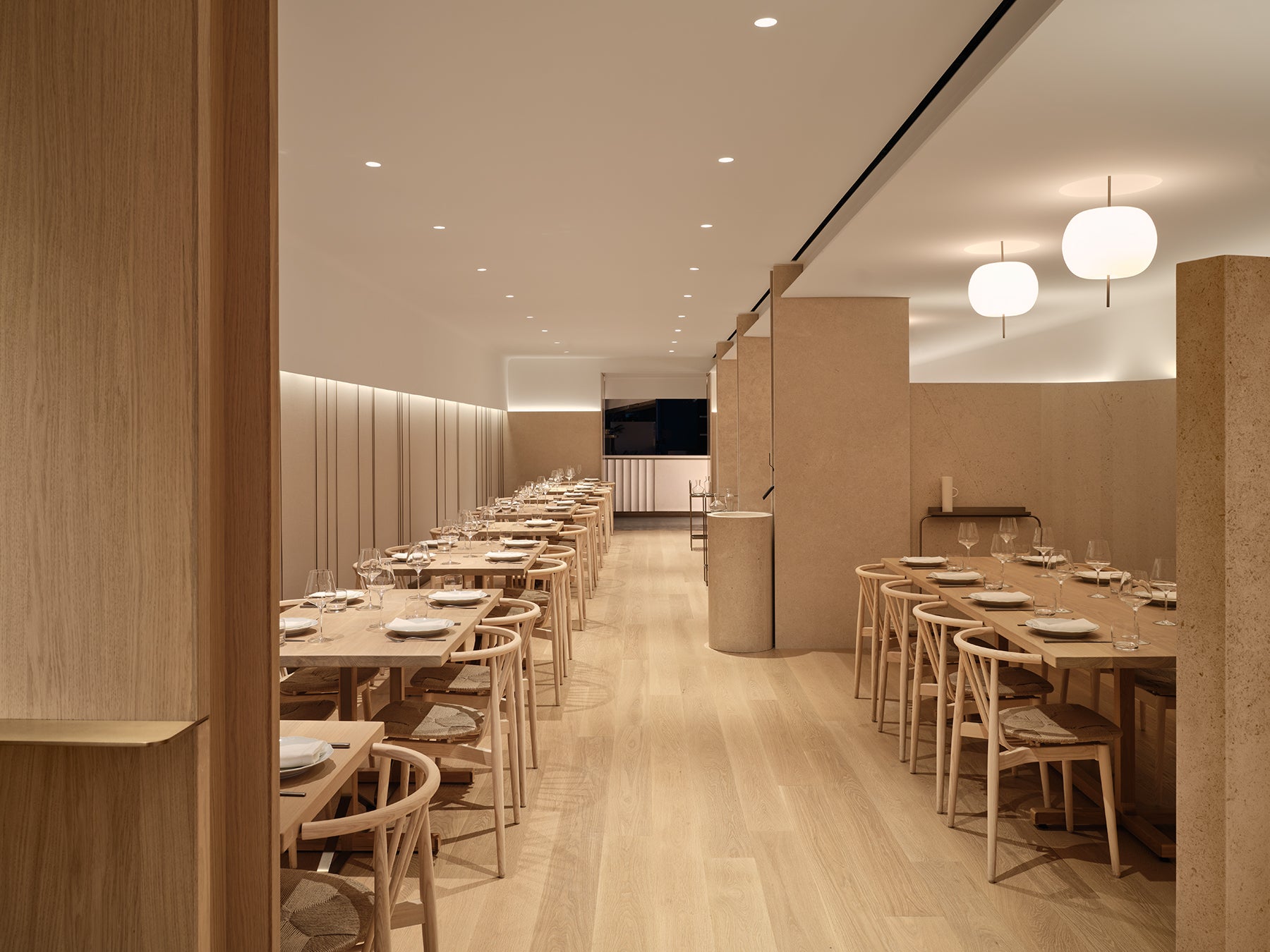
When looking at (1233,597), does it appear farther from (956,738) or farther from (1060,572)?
(1060,572)

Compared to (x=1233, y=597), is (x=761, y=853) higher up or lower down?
lower down

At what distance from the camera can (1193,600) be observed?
94.0 inches

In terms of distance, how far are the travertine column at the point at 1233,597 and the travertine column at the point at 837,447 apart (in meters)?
4.42

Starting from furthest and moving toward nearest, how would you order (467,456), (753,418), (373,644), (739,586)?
(467,456), (753,418), (739,586), (373,644)

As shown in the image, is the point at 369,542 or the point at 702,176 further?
the point at 369,542

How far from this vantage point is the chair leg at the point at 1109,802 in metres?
3.15

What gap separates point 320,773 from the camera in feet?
6.68

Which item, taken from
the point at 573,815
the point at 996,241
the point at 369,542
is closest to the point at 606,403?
the point at 369,542

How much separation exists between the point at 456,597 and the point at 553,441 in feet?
40.4

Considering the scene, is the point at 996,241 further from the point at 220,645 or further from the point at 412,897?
the point at 220,645

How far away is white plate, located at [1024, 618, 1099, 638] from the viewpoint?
334cm

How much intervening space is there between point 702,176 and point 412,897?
368 cm

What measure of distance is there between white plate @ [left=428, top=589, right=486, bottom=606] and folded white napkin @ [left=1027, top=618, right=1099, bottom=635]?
228cm

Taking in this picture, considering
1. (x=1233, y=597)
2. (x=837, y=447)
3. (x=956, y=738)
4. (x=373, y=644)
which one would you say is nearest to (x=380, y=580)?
(x=373, y=644)
